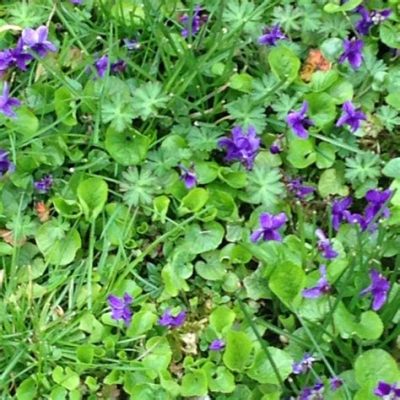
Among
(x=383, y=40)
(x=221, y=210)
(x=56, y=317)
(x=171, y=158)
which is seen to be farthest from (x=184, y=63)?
(x=56, y=317)

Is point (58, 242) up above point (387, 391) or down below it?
below

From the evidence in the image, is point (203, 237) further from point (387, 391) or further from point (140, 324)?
point (387, 391)

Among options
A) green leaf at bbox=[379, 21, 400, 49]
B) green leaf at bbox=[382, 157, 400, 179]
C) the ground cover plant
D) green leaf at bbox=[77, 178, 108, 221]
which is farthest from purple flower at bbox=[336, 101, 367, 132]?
green leaf at bbox=[77, 178, 108, 221]

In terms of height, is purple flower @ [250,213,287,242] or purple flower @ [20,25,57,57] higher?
purple flower @ [20,25,57,57]

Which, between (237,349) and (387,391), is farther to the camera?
(237,349)

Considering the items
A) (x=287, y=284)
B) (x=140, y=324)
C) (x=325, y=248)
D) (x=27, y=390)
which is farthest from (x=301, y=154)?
(x=27, y=390)

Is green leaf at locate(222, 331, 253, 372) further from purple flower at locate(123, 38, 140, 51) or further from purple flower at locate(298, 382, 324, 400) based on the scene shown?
purple flower at locate(123, 38, 140, 51)

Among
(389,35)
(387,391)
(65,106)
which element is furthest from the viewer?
(389,35)

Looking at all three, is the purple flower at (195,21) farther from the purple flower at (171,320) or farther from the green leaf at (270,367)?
the green leaf at (270,367)
